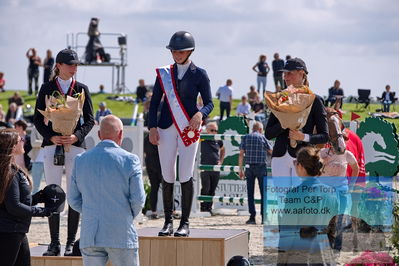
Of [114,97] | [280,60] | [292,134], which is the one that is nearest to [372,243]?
[292,134]

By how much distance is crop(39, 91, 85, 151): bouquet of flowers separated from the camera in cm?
934

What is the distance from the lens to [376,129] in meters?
16.7

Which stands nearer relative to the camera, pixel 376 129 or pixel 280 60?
pixel 376 129

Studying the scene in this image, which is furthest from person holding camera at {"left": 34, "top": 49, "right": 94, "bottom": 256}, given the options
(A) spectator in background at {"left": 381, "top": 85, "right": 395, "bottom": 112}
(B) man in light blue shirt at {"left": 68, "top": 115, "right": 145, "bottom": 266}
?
(A) spectator in background at {"left": 381, "top": 85, "right": 395, "bottom": 112}

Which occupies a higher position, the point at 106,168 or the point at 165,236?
the point at 106,168

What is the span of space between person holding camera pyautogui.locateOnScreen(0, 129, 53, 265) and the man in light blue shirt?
57cm

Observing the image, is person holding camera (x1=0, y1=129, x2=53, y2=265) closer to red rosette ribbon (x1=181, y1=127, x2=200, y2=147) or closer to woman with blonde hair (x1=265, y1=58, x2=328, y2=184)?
red rosette ribbon (x1=181, y1=127, x2=200, y2=147)

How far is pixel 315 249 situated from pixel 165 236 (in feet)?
5.83

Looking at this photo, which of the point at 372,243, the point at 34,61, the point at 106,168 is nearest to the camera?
the point at 106,168

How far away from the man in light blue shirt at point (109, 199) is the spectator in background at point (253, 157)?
32.3ft

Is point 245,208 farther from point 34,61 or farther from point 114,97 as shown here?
point 114,97

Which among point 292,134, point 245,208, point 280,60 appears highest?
point 280,60

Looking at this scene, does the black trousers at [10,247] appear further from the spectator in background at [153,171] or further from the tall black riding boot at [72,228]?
the spectator in background at [153,171]

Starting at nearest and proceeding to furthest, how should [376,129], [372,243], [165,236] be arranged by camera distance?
[165,236]
[372,243]
[376,129]
